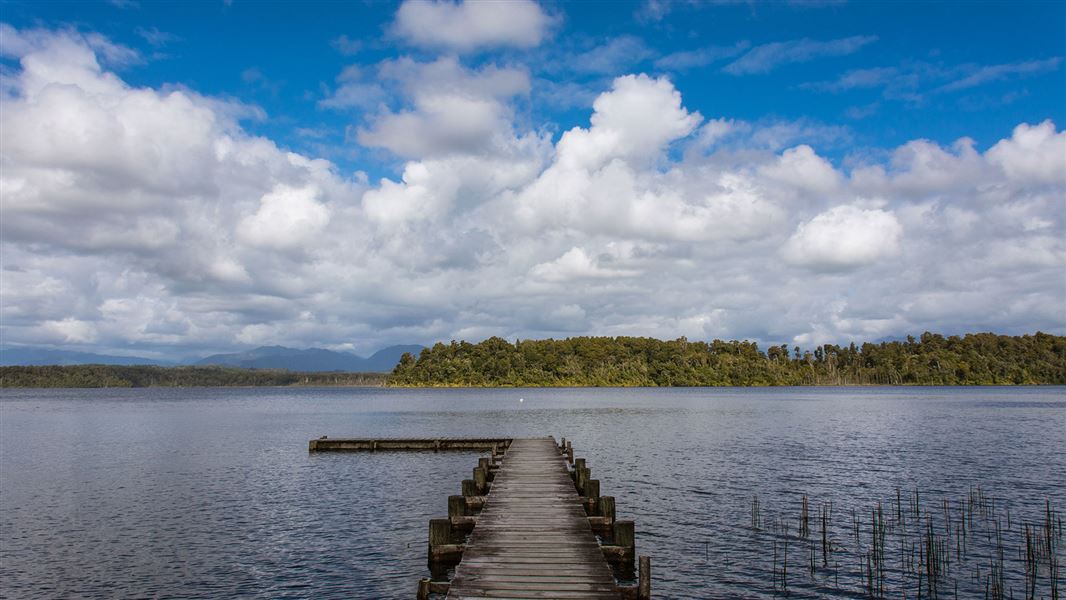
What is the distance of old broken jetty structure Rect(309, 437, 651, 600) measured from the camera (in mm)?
14656

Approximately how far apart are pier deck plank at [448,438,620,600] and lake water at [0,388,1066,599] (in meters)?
2.96

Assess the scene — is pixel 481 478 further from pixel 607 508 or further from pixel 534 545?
pixel 534 545

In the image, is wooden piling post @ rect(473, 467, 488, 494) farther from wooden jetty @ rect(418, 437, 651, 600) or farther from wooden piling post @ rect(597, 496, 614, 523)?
wooden piling post @ rect(597, 496, 614, 523)

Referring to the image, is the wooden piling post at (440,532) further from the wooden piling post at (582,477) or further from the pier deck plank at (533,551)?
the wooden piling post at (582,477)

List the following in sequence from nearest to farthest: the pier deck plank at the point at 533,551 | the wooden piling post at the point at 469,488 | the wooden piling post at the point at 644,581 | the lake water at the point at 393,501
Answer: the wooden piling post at the point at 644,581, the pier deck plank at the point at 533,551, the lake water at the point at 393,501, the wooden piling post at the point at 469,488

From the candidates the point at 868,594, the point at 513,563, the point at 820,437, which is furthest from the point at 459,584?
the point at 820,437

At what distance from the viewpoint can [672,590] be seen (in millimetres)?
19469

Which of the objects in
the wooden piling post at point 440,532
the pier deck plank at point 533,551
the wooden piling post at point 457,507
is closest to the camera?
the pier deck plank at point 533,551

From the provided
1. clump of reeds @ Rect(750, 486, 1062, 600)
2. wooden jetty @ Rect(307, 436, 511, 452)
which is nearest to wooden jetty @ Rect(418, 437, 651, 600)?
clump of reeds @ Rect(750, 486, 1062, 600)

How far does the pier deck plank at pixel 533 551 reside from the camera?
14.6 meters

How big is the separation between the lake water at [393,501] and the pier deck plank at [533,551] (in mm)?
2964

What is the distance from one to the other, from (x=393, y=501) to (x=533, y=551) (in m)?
16.9

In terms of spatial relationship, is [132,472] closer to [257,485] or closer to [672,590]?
[257,485]

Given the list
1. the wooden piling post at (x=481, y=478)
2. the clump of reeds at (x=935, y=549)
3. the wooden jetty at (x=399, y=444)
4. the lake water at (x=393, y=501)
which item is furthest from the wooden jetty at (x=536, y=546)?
the wooden jetty at (x=399, y=444)
